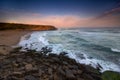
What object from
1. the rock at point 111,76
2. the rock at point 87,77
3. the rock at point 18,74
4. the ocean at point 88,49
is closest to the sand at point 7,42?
the ocean at point 88,49

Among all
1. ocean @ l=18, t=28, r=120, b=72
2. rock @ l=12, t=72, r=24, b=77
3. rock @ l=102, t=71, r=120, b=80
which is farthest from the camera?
ocean @ l=18, t=28, r=120, b=72

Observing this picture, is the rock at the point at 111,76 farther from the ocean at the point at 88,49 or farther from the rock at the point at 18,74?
the rock at the point at 18,74

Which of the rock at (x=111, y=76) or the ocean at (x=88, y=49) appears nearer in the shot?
the rock at (x=111, y=76)

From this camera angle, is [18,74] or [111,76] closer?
[111,76]

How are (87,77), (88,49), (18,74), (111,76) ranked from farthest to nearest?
1. (88,49)
2. (87,77)
3. (18,74)
4. (111,76)

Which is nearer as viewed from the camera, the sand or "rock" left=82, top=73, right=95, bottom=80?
"rock" left=82, top=73, right=95, bottom=80

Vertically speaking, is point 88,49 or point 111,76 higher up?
point 111,76

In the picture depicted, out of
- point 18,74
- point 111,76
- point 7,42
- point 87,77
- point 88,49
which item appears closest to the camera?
point 111,76

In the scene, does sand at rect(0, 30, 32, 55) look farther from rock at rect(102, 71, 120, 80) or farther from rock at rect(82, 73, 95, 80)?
rock at rect(102, 71, 120, 80)

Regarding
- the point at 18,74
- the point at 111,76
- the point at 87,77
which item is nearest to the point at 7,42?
the point at 18,74

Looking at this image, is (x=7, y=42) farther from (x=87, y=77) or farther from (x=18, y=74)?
(x=87, y=77)

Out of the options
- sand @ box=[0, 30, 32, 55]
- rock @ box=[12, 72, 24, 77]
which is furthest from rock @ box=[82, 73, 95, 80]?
sand @ box=[0, 30, 32, 55]

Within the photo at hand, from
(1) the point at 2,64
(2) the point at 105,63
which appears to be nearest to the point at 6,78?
(1) the point at 2,64

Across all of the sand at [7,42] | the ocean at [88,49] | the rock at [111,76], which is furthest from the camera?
the sand at [7,42]
